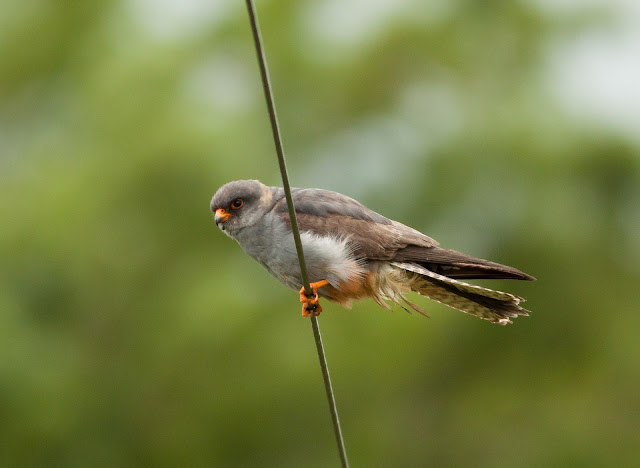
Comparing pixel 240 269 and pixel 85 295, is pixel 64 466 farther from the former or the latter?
pixel 240 269

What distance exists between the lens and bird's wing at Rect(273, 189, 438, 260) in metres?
3.79

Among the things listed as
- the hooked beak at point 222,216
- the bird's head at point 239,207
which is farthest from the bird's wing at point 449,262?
the hooked beak at point 222,216

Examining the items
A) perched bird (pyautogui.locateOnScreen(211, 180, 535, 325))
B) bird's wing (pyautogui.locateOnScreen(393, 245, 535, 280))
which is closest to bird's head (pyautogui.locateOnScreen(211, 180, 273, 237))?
perched bird (pyautogui.locateOnScreen(211, 180, 535, 325))

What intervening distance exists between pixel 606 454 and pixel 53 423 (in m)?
5.95

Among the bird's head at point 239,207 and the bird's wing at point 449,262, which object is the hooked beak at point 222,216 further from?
the bird's wing at point 449,262

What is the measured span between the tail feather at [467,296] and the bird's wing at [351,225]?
0.11 m

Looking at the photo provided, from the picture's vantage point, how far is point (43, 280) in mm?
8969

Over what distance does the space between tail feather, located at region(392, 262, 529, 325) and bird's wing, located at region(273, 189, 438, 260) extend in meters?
0.11

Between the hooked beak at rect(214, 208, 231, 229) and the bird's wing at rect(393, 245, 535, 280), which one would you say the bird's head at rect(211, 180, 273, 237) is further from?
the bird's wing at rect(393, 245, 535, 280)

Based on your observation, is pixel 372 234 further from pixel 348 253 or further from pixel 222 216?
pixel 222 216

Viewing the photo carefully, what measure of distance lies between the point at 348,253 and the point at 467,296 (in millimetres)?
557

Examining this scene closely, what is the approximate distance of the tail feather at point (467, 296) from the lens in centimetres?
353

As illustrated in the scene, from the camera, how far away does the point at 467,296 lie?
3658 mm

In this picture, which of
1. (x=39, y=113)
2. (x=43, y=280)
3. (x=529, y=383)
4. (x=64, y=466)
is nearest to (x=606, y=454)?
(x=529, y=383)
